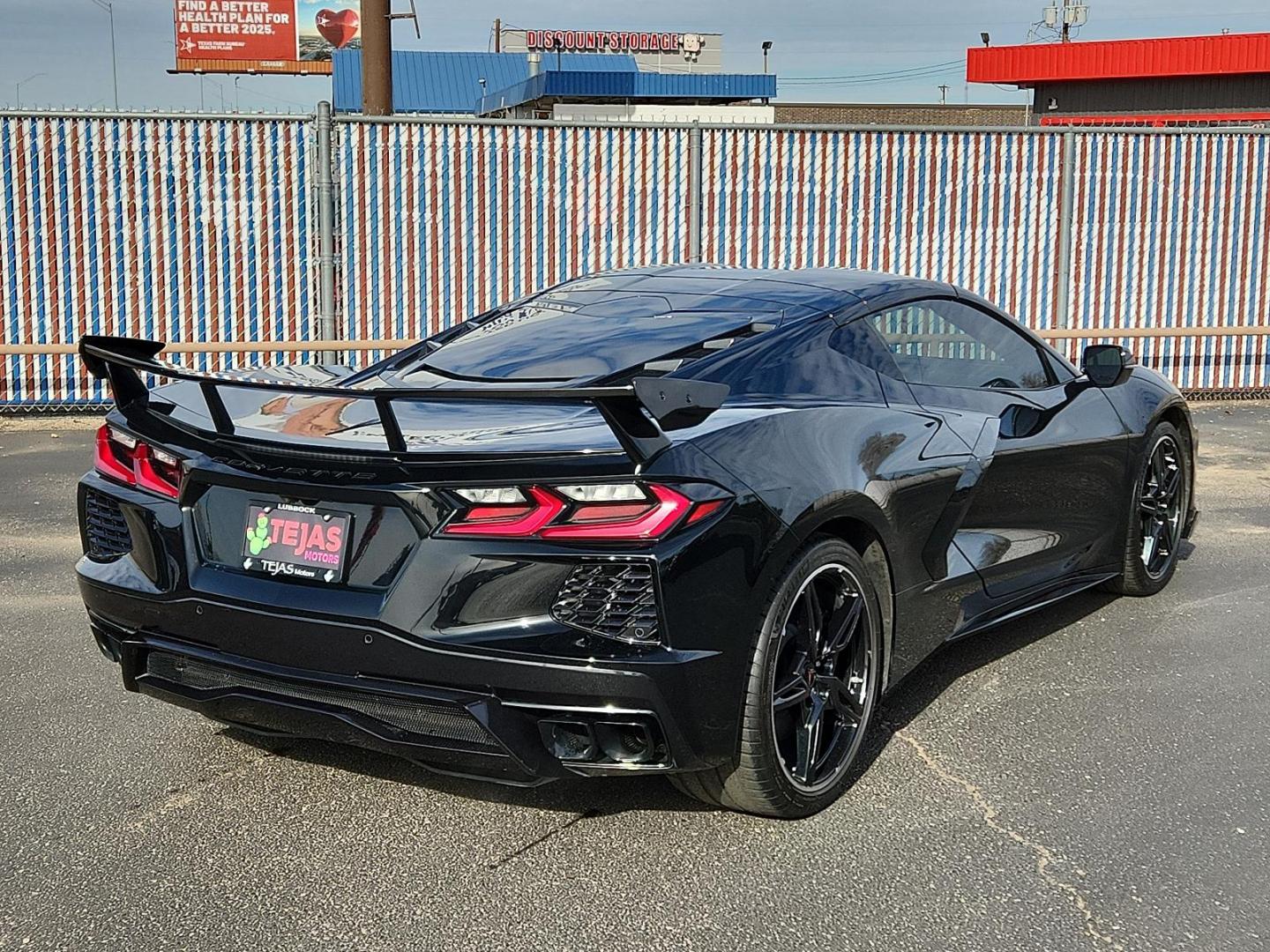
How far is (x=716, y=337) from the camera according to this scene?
4270mm

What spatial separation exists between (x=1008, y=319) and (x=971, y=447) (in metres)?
0.95

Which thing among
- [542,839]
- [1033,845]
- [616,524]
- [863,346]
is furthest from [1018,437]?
[542,839]

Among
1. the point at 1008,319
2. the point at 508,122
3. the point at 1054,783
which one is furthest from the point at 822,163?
the point at 1054,783

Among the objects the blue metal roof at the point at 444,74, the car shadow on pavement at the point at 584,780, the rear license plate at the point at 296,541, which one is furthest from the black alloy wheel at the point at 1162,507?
the blue metal roof at the point at 444,74

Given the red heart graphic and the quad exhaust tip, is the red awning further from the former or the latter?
the red heart graphic

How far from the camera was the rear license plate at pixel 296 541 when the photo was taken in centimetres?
338

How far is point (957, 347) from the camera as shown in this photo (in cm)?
497

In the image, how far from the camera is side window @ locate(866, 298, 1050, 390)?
461cm

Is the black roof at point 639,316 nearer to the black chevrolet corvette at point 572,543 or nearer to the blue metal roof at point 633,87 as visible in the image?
the black chevrolet corvette at point 572,543

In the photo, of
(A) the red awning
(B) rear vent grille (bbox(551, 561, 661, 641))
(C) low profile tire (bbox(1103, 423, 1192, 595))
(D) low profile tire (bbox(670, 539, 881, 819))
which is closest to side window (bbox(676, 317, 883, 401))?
(D) low profile tire (bbox(670, 539, 881, 819))

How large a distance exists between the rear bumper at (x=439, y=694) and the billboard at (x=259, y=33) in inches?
2740

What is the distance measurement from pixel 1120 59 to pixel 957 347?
115ft

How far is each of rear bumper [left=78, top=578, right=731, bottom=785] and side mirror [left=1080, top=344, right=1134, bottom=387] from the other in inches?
108

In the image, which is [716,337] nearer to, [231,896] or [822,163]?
[231,896]
